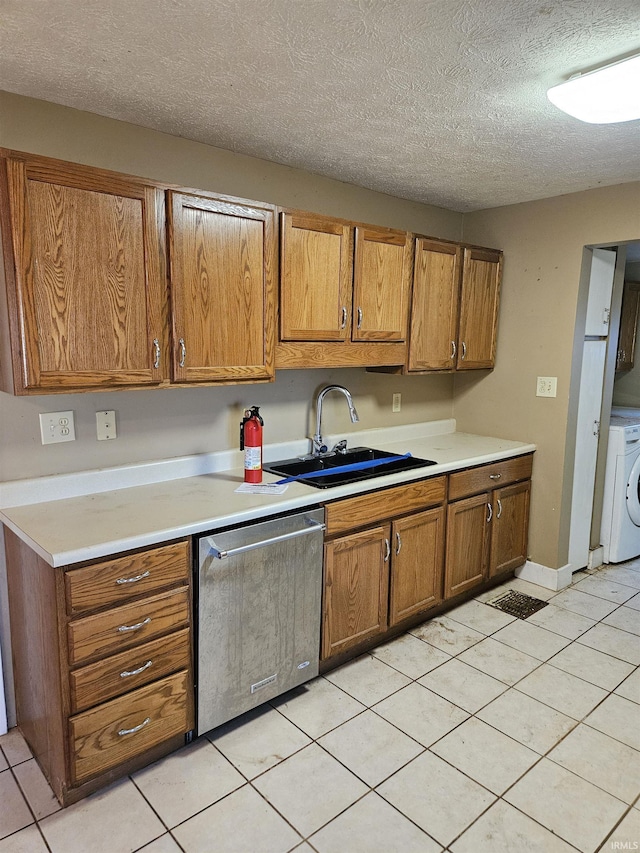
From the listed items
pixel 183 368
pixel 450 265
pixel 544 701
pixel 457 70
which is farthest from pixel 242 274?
pixel 544 701

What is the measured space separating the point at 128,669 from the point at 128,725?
0.19 meters

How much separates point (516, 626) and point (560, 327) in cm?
167

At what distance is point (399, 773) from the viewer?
1884 mm

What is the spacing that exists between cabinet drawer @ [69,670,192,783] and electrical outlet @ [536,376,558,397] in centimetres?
248

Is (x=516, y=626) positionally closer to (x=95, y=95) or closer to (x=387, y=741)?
(x=387, y=741)

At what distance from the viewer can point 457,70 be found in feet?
5.46

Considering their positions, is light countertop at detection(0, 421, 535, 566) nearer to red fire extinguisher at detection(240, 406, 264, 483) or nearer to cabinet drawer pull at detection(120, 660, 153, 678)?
red fire extinguisher at detection(240, 406, 264, 483)

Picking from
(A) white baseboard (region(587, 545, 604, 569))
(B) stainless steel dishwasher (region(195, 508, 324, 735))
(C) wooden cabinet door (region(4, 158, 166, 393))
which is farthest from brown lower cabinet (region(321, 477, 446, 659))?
(A) white baseboard (region(587, 545, 604, 569))

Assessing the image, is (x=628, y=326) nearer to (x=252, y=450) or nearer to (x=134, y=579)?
(x=252, y=450)

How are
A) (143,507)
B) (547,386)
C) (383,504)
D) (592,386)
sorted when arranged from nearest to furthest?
(143,507) → (383,504) → (547,386) → (592,386)

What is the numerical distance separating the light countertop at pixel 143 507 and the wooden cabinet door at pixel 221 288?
18.3 inches

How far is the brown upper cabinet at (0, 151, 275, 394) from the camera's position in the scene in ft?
5.53

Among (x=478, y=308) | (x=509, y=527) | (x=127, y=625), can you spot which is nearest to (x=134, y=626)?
(x=127, y=625)

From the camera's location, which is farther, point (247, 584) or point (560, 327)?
point (560, 327)
